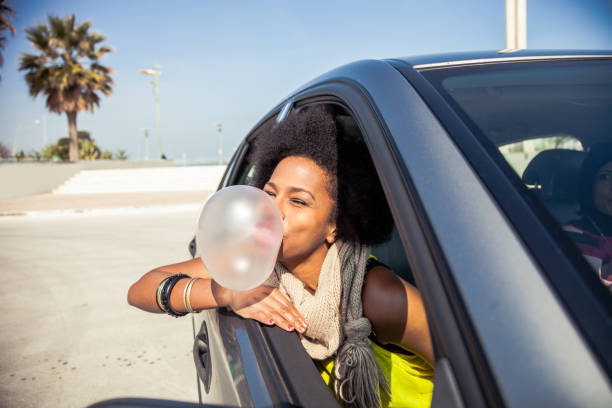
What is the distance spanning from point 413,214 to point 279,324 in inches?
24.7

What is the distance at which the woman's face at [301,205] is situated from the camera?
1.31m

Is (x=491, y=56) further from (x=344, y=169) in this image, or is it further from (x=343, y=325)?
(x=343, y=325)

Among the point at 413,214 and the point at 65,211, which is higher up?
the point at 413,214

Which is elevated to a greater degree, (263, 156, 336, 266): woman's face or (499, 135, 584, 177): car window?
(499, 135, 584, 177): car window

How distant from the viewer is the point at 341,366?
116 centimetres

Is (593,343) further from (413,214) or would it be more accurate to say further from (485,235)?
(413,214)

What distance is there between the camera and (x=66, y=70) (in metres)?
24.5

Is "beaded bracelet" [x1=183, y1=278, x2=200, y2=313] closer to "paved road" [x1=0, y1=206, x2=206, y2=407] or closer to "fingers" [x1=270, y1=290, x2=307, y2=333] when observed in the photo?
"fingers" [x1=270, y1=290, x2=307, y2=333]

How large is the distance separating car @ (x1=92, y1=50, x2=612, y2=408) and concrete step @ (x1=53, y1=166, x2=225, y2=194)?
19.1 meters

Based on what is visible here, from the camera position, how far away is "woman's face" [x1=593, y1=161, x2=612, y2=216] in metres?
1.05

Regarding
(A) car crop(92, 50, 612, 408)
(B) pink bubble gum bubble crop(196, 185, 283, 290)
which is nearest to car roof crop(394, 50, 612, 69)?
(A) car crop(92, 50, 612, 408)

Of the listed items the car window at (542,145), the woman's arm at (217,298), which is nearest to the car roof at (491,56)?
the car window at (542,145)

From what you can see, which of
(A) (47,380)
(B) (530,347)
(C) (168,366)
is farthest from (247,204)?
(A) (47,380)

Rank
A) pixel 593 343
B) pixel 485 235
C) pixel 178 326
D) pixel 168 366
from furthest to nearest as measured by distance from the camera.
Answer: pixel 178 326 < pixel 168 366 < pixel 485 235 < pixel 593 343
